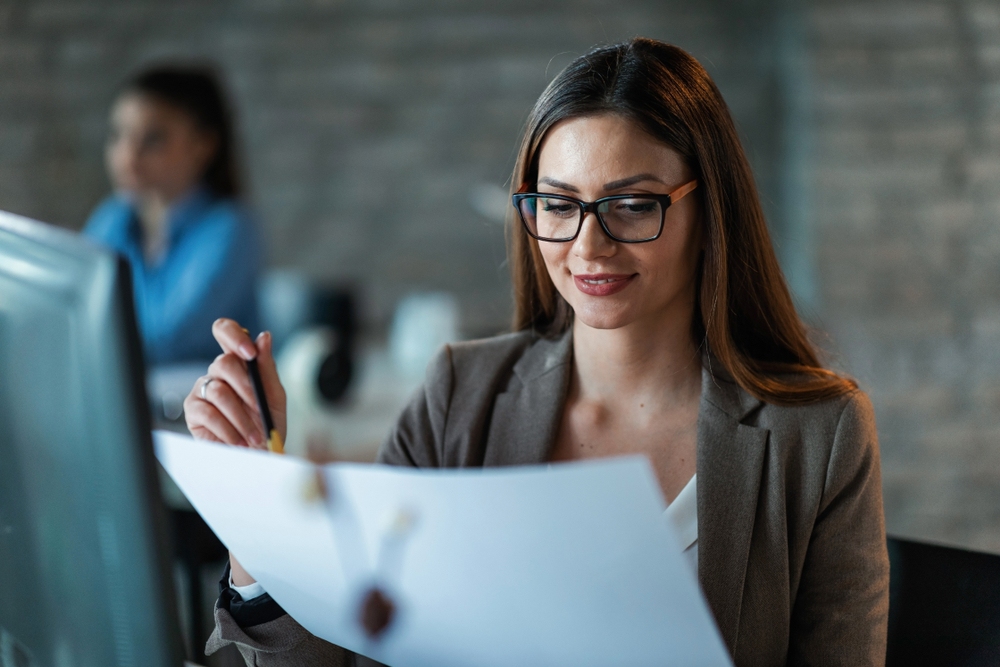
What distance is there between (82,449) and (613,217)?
591 mm

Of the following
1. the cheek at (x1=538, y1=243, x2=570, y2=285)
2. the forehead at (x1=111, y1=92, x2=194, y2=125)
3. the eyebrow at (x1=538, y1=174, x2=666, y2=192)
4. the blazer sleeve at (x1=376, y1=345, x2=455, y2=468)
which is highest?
the forehead at (x1=111, y1=92, x2=194, y2=125)

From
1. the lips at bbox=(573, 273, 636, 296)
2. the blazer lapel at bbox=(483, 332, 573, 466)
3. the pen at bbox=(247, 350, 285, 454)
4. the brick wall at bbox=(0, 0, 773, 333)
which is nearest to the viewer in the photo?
the pen at bbox=(247, 350, 285, 454)

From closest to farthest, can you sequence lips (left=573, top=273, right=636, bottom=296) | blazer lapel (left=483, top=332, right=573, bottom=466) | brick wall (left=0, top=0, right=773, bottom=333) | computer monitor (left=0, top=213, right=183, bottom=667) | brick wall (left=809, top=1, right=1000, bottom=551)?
computer monitor (left=0, top=213, right=183, bottom=667) < lips (left=573, top=273, right=636, bottom=296) < blazer lapel (left=483, top=332, right=573, bottom=466) < brick wall (left=809, top=1, right=1000, bottom=551) < brick wall (left=0, top=0, right=773, bottom=333)

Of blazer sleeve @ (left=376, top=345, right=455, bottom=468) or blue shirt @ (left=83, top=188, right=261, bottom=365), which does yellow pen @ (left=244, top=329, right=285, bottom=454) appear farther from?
blue shirt @ (left=83, top=188, right=261, bottom=365)

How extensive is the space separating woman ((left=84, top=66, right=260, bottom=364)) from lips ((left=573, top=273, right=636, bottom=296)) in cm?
162

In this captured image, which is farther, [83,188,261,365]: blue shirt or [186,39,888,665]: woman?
[83,188,261,365]: blue shirt

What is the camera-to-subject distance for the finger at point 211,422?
2.97 feet

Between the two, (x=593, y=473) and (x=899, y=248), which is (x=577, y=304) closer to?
(x=593, y=473)

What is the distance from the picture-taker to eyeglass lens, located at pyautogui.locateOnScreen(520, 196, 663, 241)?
0.95 metres

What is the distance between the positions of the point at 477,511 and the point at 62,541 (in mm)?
250

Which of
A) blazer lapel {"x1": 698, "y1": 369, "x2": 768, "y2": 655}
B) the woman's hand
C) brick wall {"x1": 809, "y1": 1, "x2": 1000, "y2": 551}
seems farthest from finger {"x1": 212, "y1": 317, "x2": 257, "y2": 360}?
brick wall {"x1": 809, "y1": 1, "x2": 1000, "y2": 551}

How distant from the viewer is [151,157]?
249 centimetres

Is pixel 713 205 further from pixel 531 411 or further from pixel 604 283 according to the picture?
pixel 531 411

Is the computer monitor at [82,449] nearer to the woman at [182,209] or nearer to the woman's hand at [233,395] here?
the woman's hand at [233,395]
